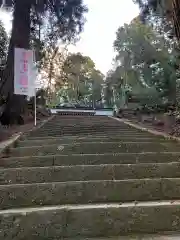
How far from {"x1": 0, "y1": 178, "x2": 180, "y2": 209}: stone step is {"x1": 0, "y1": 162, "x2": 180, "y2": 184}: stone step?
1.23ft

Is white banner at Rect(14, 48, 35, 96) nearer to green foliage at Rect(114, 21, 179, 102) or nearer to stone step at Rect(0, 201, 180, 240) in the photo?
stone step at Rect(0, 201, 180, 240)

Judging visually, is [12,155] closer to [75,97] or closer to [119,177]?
[119,177]

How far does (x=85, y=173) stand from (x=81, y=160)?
618mm

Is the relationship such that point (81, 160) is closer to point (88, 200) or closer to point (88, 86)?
point (88, 200)

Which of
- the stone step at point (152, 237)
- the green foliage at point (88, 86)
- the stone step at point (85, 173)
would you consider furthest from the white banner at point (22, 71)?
the green foliage at point (88, 86)

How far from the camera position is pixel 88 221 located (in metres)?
3.03

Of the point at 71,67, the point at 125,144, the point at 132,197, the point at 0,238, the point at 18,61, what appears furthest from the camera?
the point at 71,67

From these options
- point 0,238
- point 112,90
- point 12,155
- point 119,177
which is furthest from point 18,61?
point 112,90

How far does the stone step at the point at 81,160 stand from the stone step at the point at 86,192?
0.96 m

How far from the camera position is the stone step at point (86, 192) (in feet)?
11.0

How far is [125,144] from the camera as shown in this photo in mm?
5418

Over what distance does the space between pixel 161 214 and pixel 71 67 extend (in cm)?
1971

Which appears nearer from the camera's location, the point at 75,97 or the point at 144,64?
the point at 144,64

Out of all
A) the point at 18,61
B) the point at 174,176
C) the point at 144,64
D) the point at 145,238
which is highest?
the point at 144,64
